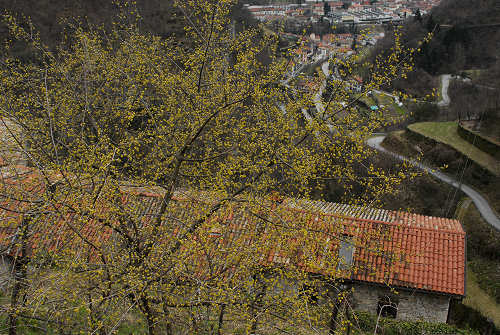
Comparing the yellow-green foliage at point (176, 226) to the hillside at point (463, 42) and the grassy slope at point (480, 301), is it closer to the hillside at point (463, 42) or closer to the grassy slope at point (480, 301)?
the grassy slope at point (480, 301)

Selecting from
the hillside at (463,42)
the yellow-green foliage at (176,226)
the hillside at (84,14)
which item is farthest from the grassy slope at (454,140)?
the yellow-green foliage at (176,226)

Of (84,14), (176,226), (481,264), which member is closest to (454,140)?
(481,264)

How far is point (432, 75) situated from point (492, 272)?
49046mm

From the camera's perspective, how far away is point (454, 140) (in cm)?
3297

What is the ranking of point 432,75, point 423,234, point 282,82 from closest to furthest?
1. point 282,82
2. point 423,234
3. point 432,75

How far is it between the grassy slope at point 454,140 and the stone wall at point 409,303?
20288 mm

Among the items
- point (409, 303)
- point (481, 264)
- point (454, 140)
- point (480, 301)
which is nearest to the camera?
point (409, 303)

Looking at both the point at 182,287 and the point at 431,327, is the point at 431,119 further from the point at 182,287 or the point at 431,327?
the point at 182,287

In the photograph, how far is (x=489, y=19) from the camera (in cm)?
6209

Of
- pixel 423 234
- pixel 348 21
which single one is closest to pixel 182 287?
pixel 423 234

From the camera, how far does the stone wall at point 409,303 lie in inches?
451

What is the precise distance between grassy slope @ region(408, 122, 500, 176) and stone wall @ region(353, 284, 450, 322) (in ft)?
66.6

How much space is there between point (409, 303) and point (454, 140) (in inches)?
1023

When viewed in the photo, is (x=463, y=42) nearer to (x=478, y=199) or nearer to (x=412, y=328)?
(x=478, y=199)
